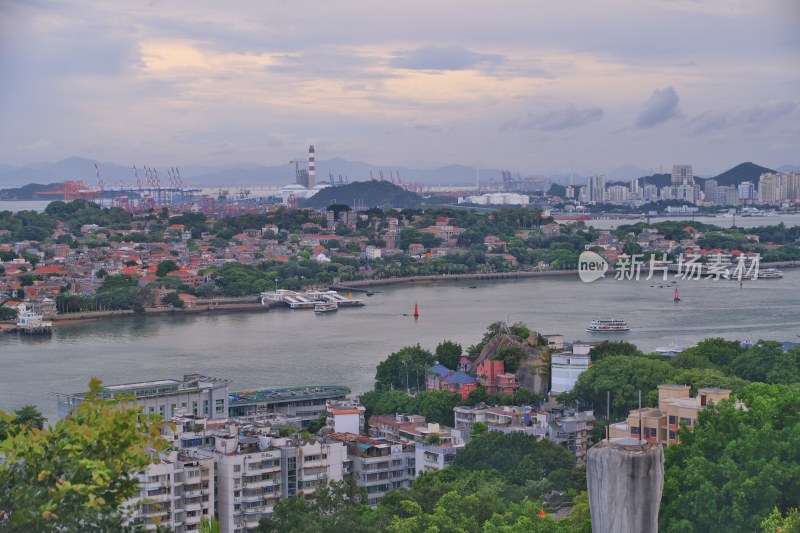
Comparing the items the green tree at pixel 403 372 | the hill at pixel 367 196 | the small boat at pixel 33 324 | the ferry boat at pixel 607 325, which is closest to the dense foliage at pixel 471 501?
the green tree at pixel 403 372

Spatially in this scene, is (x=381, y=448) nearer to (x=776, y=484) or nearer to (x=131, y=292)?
(x=776, y=484)

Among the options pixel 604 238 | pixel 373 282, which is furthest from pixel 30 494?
pixel 604 238

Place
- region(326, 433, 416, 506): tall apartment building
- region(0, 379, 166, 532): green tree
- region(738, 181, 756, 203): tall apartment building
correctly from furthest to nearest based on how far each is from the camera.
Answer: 1. region(738, 181, 756, 203): tall apartment building
2. region(326, 433, 416, 506): tall apartment building
3. region(0, 379, 166, 532): green tree

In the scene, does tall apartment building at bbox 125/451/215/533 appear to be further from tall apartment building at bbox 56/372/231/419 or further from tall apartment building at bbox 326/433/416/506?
tall apartment building at bbox 56/372/231/419

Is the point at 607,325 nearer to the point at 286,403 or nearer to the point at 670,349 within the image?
the point at 670,349

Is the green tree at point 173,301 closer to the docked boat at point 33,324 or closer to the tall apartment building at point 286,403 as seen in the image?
the docked boat at point 33,324

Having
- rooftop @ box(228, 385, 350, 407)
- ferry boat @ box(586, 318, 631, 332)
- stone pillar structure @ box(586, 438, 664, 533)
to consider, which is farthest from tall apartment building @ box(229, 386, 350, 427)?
stone pillar structure @ box(586, 438, 664, 533)
